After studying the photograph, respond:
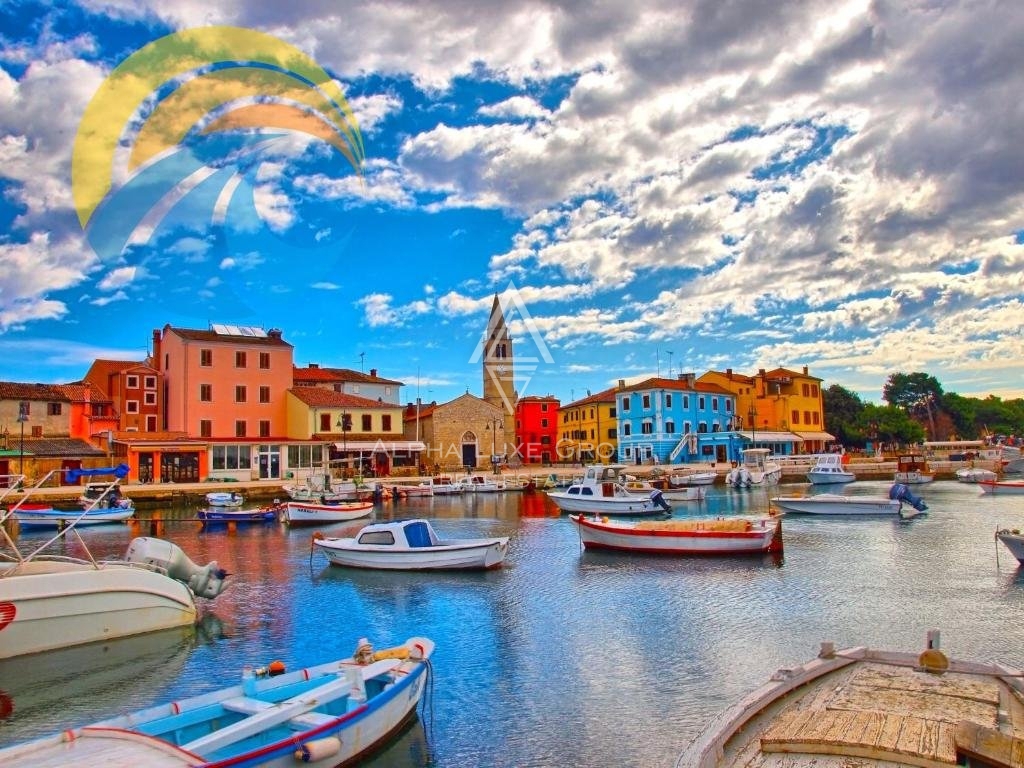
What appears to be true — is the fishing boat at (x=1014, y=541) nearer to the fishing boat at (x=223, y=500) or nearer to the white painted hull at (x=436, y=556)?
the white painted hull at (x=436, y=556)

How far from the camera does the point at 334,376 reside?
73.8 meters

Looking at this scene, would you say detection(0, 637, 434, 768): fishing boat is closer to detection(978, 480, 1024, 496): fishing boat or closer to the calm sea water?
the calm sea water

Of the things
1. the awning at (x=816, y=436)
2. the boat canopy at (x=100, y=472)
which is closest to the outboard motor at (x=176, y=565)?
the boat canopy at (x=100, y=472)

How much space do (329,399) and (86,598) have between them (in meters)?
49.8

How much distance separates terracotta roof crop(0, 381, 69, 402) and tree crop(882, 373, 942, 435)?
11433cm

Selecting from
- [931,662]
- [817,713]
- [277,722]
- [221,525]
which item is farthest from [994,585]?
[221,525]

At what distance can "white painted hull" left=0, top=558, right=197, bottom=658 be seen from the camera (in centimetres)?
1471

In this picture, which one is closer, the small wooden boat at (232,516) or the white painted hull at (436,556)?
the white painted hull at (436,556)

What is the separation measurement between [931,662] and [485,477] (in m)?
54.1

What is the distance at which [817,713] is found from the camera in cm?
792

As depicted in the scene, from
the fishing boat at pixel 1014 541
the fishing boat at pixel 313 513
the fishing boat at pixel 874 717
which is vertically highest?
the fishing boat at pixel 313 513

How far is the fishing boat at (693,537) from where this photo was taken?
26.1 metres

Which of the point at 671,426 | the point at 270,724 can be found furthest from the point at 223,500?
the point at 671,426

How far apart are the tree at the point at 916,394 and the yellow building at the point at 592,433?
60609 mm
